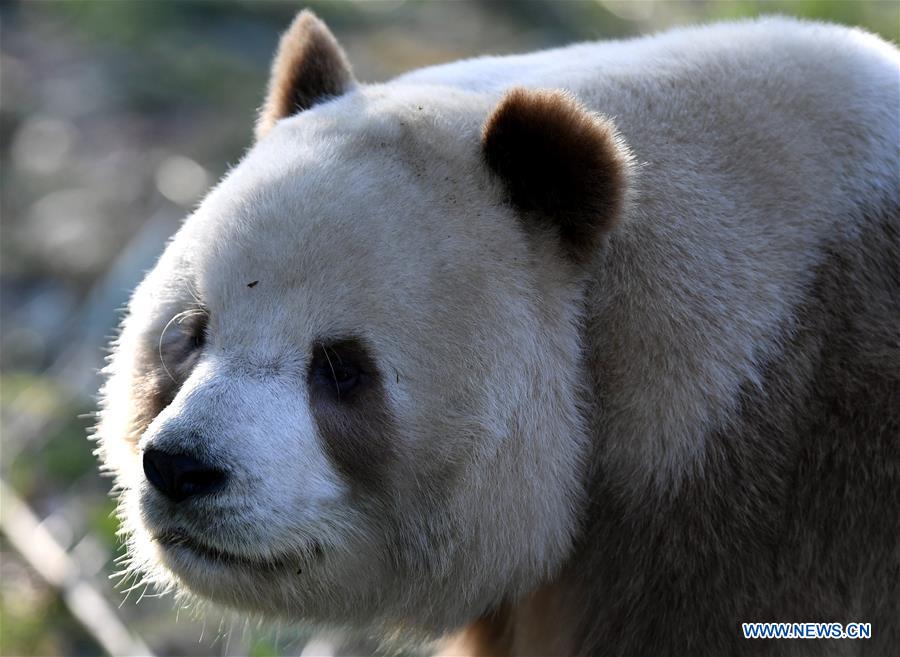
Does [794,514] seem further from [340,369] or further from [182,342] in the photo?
A: [182,342]

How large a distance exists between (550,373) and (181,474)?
3.01ft

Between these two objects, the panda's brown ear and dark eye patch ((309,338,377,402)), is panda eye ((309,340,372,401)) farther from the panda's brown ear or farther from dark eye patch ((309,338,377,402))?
the panda's brown ear

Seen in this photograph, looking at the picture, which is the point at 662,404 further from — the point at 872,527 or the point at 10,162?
the point at 10,162

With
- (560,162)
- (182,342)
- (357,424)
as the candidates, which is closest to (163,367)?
(182,342)

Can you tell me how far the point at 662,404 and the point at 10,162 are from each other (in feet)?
24.5

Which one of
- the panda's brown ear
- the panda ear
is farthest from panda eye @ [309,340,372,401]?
the panda's brown ear

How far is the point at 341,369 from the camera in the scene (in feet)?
8.79

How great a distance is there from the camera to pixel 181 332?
2867 mm

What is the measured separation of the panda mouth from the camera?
268cm

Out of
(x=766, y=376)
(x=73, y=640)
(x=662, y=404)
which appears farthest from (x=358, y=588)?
(x=73, y=640)

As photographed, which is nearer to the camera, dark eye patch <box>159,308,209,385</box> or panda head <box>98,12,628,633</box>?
panda head <box>98,12,628,633</box>

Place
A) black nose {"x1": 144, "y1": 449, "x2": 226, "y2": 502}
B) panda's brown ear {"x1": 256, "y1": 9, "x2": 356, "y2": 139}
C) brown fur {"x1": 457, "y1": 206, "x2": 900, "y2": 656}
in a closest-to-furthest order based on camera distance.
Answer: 1. black nose {"x1": 144, "y1": 449, "x2": 226, "y2": 502}
2. brown fur {"x1": 457, "y1": 206, "x2": 900, "y2": 656}
3. panda's brown ear {"x1": 256, "y1": 9, "x2": 356, "y2": 139}

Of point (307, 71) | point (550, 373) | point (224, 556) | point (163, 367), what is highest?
point (307, 71)

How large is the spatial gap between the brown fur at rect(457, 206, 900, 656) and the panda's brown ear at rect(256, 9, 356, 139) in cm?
148
